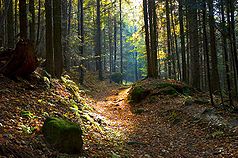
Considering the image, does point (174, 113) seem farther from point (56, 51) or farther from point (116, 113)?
point (56, 51)

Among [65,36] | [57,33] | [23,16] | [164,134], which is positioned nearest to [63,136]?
[164,134]

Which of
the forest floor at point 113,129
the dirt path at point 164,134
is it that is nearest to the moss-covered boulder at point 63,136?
the forest floor at point 113,129

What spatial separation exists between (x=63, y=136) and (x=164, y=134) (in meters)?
4.77

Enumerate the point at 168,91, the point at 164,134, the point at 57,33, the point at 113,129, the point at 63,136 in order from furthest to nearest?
1. the point at 168,91
2. the point at 57,33
3. the point at 113,129
4. the point at 164,134
5. the point at 63,136

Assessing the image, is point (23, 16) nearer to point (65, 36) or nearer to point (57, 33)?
point (57, 33)

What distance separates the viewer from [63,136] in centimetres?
603

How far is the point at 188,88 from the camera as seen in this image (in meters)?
16.7

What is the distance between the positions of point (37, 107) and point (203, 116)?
6177mm

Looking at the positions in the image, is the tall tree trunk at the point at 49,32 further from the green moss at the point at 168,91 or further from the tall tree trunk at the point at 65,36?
the tall tree trunk at the point at 65,36

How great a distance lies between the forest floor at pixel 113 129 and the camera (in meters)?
5.85

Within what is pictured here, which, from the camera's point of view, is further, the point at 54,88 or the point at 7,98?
the point at 54,88

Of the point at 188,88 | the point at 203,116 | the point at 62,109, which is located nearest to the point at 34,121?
the point at 62,109

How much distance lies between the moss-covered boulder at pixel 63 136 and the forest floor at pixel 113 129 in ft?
0.65

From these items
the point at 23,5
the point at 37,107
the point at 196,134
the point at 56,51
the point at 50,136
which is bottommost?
the point at 196,134
